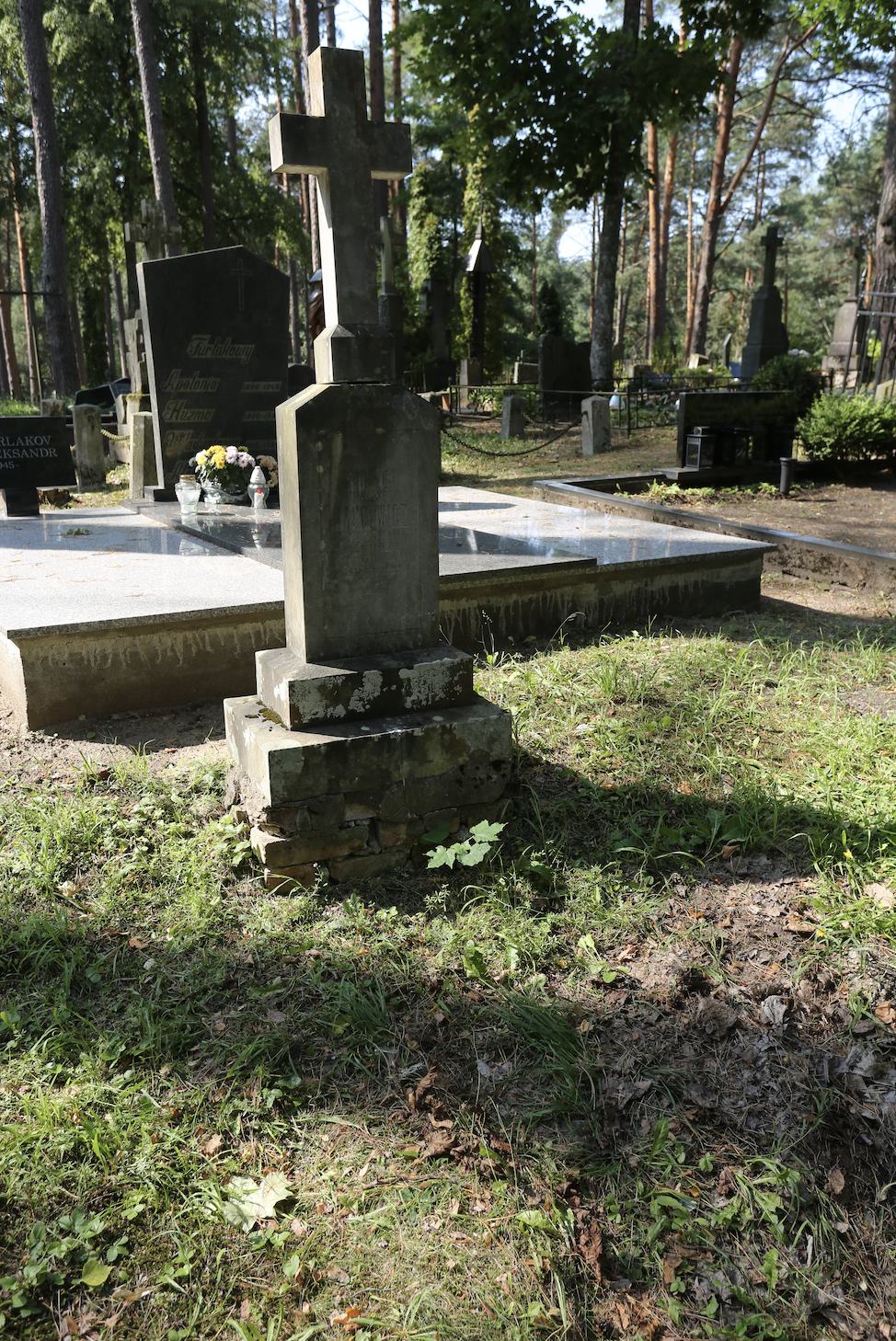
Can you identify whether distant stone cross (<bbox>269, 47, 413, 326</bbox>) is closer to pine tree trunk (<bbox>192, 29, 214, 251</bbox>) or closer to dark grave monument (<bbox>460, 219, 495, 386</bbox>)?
dark grave monument (<bbox>460, 219, 495, 386</bbox>)

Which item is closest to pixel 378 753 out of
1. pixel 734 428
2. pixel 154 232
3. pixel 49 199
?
pixel 734 428

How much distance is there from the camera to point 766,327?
59.4 ft

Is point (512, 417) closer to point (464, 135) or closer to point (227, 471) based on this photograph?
A: point (464, 135)

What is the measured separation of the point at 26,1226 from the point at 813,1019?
199 cm

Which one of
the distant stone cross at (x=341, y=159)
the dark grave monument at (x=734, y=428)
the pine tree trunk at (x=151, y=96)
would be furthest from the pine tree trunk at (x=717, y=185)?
the distant stone cross at (x=341, y=159)

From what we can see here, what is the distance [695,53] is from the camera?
14547 millimetres

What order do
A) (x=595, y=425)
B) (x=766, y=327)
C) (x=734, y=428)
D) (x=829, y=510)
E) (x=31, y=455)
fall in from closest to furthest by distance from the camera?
(x=31, y=455), (x=829, y=510), (x=734, y=428), (x=595, y=425), (x=766, y=327)

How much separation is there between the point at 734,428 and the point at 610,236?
663cm

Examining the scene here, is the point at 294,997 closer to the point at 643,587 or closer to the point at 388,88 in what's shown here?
the point at 643,587

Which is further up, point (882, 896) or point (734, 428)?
point (734, 428)

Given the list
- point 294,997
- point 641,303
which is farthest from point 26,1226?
point 641,303

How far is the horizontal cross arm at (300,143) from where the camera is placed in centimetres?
308

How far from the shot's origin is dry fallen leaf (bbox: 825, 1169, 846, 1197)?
2154 mm

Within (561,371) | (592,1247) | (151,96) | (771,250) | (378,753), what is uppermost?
(151,96)
